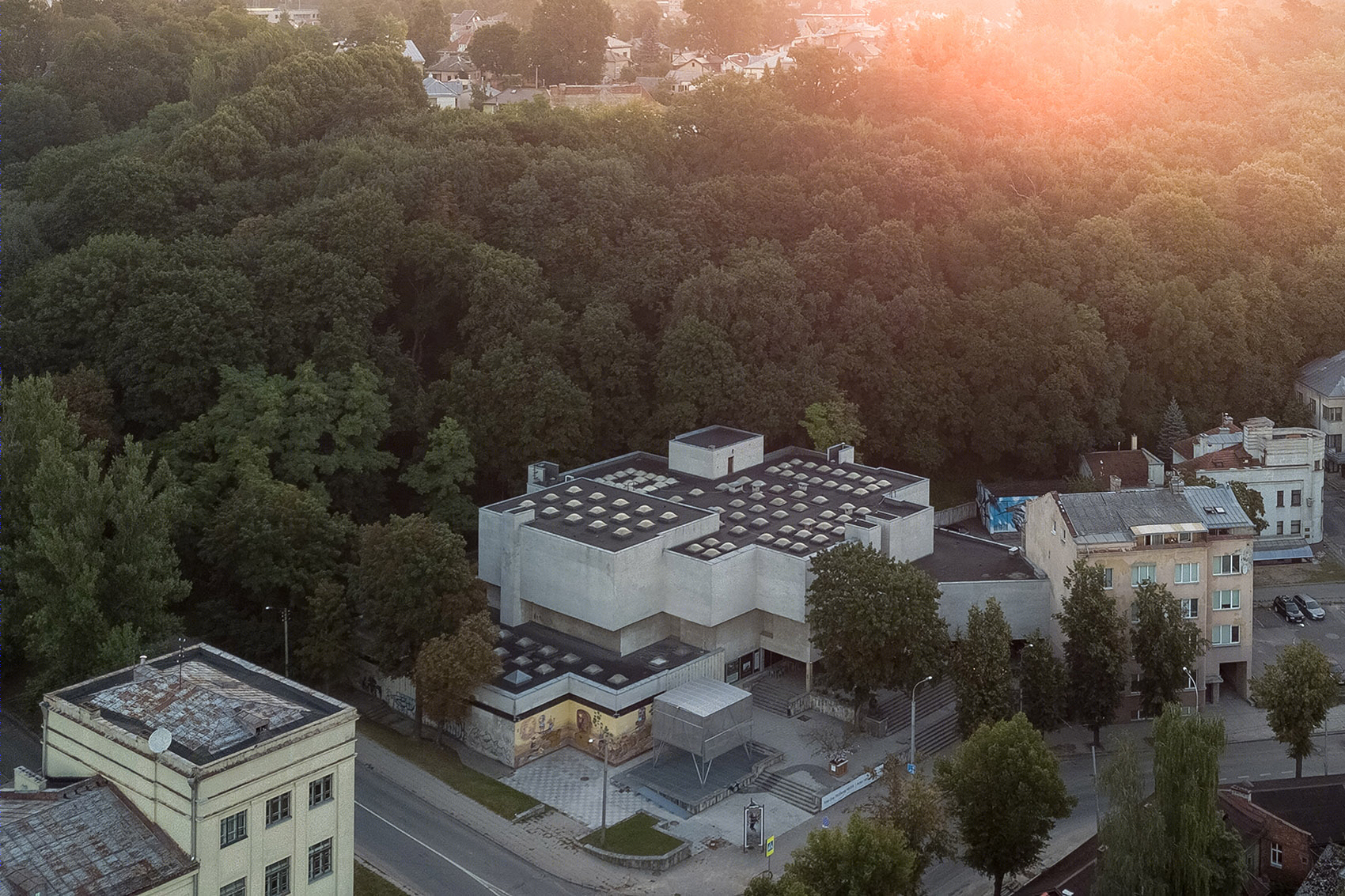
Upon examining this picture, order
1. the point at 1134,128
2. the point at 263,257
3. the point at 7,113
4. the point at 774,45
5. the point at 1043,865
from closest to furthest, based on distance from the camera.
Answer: the point at 1043,865 → the point at 263,257 → the point at 7,113 → the point at 1134,128 → the point at 774,45

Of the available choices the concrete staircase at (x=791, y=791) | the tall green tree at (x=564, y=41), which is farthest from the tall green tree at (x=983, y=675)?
the tall green tree at (x=564, y=41)

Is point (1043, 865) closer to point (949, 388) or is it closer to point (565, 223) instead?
point (949, 388)

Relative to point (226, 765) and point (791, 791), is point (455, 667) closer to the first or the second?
point (791, 791)

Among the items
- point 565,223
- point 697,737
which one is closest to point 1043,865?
point 697,737

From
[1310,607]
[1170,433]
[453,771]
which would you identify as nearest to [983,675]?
[453,771]

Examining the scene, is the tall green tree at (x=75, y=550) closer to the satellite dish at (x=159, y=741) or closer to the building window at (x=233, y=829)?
the satellite dish at (x=159, y=741)
